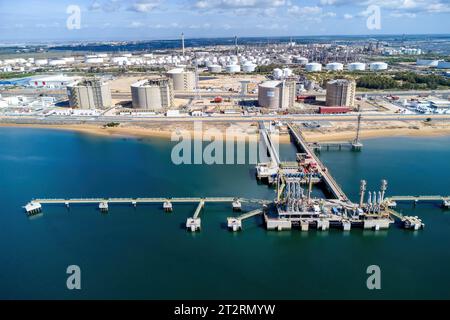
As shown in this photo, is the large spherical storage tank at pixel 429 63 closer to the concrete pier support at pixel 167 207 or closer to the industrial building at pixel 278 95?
the industrial building at pixel 278 95

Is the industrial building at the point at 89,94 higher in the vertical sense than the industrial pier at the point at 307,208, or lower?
higher

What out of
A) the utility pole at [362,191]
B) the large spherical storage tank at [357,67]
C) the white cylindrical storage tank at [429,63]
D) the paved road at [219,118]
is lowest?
the utility pole at [362,191]

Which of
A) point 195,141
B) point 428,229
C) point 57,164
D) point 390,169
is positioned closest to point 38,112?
point 57,164

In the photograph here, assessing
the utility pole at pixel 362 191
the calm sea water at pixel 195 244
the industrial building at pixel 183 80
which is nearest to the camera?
the calm sea water at pixel 195 244

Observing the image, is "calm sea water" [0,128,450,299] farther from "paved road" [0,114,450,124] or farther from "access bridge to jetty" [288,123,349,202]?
"paved road" [0,114,450,124]

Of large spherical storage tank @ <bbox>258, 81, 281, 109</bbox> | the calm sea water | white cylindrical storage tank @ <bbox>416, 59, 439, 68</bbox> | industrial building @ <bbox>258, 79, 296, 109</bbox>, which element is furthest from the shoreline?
white cylindrical storage tank @ <bbox>416, 59, 439, 68</bbox>

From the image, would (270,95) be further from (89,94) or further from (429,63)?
(429,63)

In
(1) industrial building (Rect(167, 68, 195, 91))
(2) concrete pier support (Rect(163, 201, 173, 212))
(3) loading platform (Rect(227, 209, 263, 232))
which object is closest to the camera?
(3) loading platform (Rect(227, 209, 263, 232))

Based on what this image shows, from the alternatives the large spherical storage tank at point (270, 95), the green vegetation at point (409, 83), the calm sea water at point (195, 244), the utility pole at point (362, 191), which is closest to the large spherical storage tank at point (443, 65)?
the green vegetation at point (409, 83)
